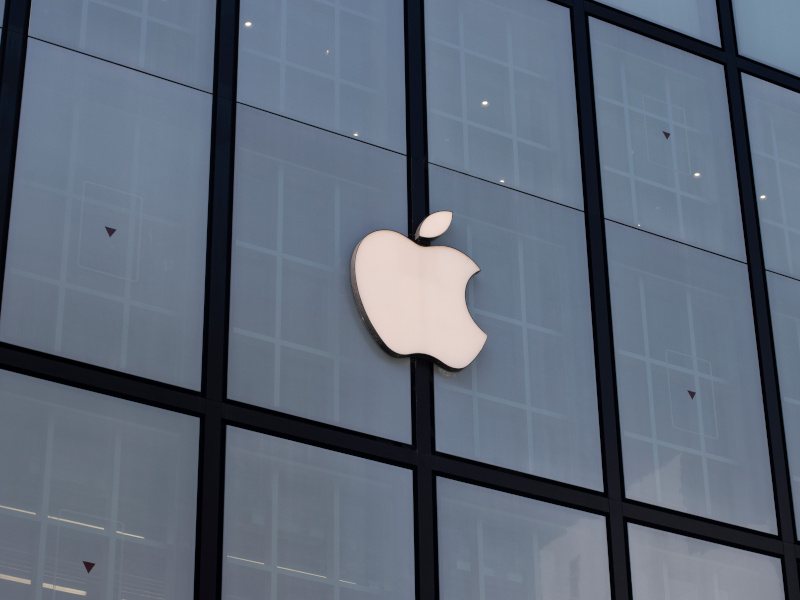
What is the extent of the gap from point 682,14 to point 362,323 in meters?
5.95

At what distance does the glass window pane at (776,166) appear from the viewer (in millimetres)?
14961

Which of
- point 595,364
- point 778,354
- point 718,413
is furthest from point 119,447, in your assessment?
point 778,354


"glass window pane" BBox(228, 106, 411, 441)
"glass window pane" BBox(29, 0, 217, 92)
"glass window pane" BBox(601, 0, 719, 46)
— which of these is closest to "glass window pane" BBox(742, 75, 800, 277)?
"glass window pane" BBox(601, 0, 719, 46)

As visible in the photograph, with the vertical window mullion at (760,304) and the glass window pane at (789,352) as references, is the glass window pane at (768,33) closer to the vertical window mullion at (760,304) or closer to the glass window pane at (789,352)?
the vertical window mullion at (760,304)

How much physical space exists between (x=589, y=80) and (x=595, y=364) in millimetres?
3092

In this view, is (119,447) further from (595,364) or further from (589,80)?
(589,80)

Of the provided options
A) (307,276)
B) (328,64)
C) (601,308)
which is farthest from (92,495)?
(601,308)

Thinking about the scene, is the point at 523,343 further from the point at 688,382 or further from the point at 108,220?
the point at 108,220

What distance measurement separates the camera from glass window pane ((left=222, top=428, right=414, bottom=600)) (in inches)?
418

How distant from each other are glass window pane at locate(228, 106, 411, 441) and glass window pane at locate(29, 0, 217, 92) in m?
0.61

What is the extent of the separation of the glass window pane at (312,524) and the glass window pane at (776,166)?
5.31 metres

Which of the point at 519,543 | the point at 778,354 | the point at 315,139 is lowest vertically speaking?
the point at 519,543

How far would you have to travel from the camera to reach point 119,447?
10.5m

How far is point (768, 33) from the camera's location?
16500 millimetres
